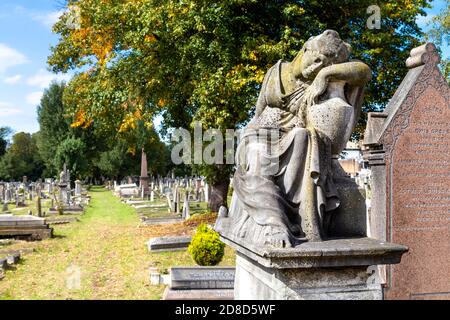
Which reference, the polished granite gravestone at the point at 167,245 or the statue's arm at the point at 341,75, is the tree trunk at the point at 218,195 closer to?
the polished granite gravestone at the point at 167,245

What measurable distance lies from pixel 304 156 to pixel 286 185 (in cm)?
30

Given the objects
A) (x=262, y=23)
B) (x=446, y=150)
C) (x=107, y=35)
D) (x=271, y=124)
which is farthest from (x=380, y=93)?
(x=271, y=124)

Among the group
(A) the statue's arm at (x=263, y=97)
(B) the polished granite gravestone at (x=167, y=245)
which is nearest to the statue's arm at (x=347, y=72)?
(A) the statue's arm at (x=263, y=97)

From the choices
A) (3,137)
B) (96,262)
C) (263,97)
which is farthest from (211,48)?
(3,137)

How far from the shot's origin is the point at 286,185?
3811 millimetres

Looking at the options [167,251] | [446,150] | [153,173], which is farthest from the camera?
[153,173]

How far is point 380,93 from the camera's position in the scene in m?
13.6

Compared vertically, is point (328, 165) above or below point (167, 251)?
above

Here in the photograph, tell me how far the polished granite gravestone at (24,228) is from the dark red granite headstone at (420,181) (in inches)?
459

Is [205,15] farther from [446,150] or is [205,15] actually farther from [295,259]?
[295,259]

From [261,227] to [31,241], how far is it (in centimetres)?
1255

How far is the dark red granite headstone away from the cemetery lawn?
4344 mm

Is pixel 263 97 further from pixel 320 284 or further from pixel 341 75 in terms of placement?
pixel 320 284

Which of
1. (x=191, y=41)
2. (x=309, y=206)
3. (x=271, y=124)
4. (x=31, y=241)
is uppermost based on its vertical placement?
(x=191, y=41)
